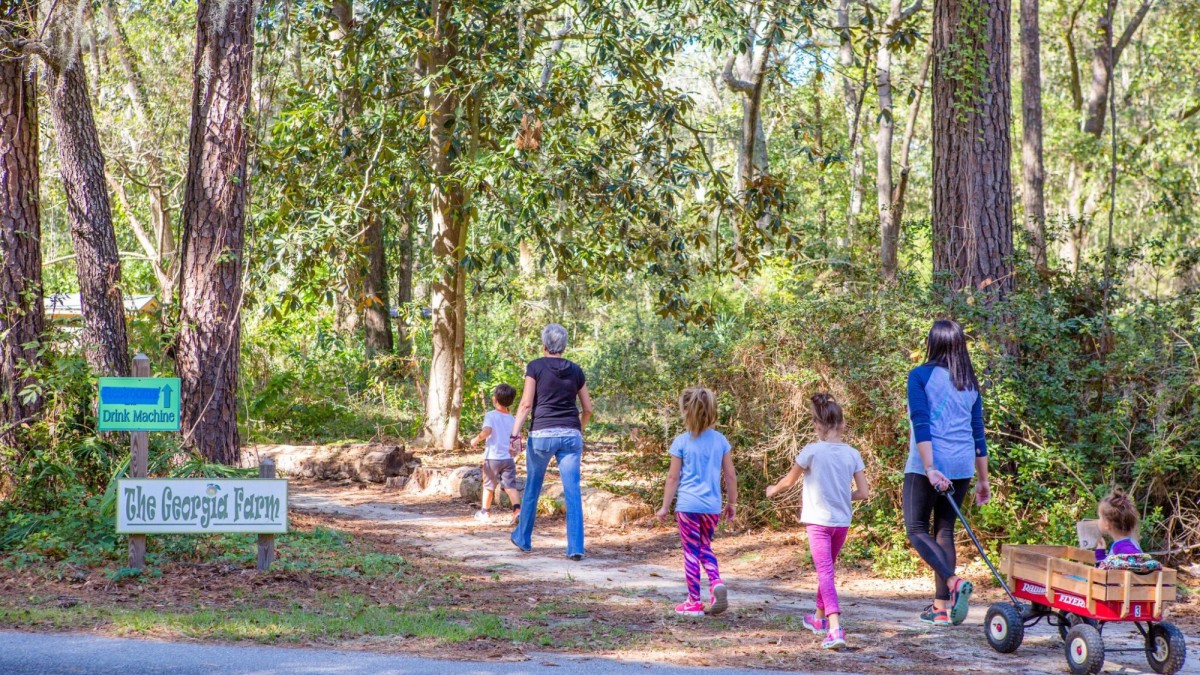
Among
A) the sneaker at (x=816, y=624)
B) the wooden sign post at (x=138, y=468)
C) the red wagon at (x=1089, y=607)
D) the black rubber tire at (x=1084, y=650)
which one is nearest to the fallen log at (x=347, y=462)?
the wooden sign post at (x=138, y=468)

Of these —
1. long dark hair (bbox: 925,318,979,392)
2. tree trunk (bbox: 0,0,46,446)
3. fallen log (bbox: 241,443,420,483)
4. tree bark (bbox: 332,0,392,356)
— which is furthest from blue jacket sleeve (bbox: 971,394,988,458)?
fallen log (bbox: 241,443,420,483)

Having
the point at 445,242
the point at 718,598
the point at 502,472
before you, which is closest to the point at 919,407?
the point at 718,598

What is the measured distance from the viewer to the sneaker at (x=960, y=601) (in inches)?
253

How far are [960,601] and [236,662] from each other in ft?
13.5

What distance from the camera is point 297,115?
1423 cm

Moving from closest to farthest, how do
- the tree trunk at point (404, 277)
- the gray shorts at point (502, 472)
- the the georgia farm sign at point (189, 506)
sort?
the the georgia farm sign at point (189, 506)
the gray shorts at point (502, 472)
the tree trunk at point (404, 277)

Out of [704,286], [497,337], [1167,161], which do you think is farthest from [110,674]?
[1167,161]

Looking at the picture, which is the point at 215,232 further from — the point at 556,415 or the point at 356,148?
the point at 356,148

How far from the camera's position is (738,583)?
876cm

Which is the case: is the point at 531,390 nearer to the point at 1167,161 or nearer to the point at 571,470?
the point at 571,470

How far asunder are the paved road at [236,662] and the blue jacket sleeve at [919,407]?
1830mm

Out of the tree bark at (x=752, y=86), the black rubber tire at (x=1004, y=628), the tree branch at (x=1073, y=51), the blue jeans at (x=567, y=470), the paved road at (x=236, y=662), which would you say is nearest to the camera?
the paved road at (x=236, y=662)

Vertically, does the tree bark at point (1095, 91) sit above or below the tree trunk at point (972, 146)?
above

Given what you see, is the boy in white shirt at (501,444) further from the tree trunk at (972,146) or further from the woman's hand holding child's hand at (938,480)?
the woman's hand holding child's hand at (938,480)
